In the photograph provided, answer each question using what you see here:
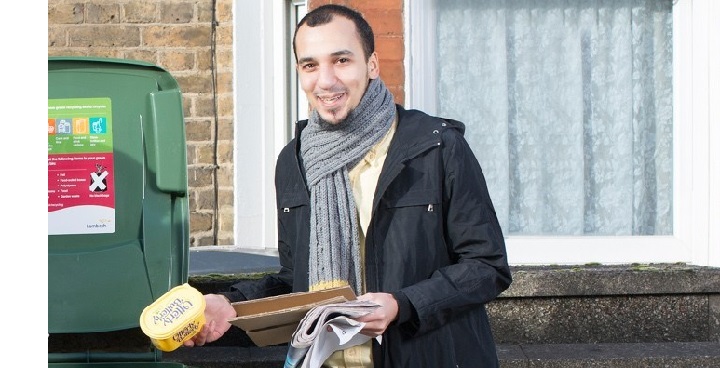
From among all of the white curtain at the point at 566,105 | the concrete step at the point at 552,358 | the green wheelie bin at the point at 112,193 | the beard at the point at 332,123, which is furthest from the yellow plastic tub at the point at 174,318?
the white curtain at the point at 566,105

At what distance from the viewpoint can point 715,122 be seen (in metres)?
5.13

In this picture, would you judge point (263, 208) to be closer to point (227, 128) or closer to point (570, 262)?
point (227, 128)

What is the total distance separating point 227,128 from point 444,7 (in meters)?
1.86

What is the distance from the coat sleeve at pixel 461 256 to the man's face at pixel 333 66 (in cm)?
23

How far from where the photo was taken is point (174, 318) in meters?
2.28

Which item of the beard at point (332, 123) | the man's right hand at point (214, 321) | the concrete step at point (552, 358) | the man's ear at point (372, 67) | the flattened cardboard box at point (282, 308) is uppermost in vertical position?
the man's ear at point (372, 67)

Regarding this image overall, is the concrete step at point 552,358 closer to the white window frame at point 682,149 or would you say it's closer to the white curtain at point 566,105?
the white window frame at point 682,149

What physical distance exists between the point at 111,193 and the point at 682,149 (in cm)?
292

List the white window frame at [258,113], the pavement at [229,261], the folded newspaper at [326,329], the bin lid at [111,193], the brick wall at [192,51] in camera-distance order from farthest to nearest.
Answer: the brick wall at [192,51] → the white window frame at [258,113] → the pavement at [229,261] → the bin lid at [111,193] → the folded newspaper at [326,329]

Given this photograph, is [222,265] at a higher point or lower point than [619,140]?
lower

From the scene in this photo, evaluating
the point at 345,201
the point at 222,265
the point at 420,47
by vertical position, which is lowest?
the point at 222,265

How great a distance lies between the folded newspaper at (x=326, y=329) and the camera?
2.22 m

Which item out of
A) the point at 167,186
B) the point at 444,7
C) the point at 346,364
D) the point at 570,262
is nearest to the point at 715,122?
the point at 570,262

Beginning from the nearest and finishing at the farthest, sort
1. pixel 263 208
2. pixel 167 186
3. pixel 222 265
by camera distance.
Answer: pixel 167 186 < pixel 222 265 < pixel 263 208
